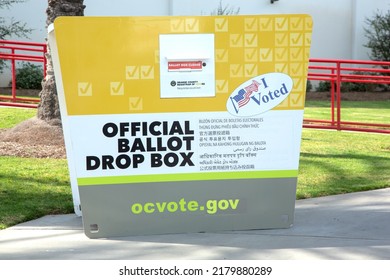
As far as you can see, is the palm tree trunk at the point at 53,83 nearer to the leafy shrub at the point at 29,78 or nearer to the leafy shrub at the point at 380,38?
the leafy shrub at the point at 29,78

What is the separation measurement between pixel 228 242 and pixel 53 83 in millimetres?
5907

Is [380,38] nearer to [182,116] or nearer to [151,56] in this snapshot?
[182,116]

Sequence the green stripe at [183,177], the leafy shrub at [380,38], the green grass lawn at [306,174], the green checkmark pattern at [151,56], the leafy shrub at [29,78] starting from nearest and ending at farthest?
the green checkmark pattern at [151,56] < the green stripe at [183,177] < the green grass lawn at [306,174] < the leafy shrub at [29,78] < the leafy shrub at [380,38]

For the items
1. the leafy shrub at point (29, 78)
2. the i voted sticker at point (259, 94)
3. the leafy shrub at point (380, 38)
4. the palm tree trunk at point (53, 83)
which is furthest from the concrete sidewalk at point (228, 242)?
the leafy shrub at point (380, 38)

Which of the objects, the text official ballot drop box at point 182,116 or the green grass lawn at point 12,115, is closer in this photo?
the text official ballot drop box at point 182,116

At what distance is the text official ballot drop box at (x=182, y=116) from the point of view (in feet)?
22.9

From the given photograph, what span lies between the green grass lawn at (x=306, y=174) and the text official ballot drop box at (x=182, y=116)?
1311mm

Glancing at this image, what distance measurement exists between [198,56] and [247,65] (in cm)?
43

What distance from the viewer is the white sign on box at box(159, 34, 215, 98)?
7004 mm

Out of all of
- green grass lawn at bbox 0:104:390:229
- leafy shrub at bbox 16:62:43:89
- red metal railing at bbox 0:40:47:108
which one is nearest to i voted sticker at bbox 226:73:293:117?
green grass lawn at bbox 0:104:390:229

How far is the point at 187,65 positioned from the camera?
7.05 metres

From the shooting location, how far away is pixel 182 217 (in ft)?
24.0

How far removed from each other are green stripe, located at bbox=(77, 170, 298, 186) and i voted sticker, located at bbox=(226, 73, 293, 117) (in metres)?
0.53
